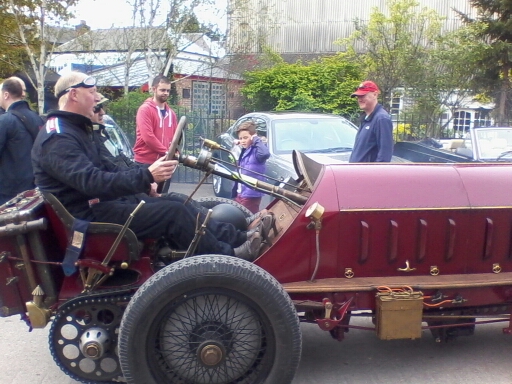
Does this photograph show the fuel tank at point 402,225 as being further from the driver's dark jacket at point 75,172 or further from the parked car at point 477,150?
the parked car at point 477,150

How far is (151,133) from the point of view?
6.62 m

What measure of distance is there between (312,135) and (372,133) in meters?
2.53

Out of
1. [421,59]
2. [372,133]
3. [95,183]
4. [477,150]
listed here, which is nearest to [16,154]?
[95,183]

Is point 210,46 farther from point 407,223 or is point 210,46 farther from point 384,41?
point 407,223

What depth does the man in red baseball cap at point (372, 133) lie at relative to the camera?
6059 millimetres

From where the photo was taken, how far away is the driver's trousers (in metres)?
3.72

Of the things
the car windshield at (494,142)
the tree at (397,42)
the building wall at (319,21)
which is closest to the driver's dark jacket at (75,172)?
the car windshield at (494,142)

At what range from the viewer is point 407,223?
3.84 metres

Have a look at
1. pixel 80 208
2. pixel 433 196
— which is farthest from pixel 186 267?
pixel 433 196

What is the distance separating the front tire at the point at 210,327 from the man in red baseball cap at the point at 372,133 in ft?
9.89

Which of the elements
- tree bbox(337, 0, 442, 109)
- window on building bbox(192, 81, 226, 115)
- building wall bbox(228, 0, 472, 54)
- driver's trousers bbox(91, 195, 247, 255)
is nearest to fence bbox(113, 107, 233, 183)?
tree bbox(337, 0, 442, 109)

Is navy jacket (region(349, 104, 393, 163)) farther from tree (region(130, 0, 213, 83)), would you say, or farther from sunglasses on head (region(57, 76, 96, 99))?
tree (region(130, 0, 213, 83))

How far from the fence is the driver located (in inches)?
350

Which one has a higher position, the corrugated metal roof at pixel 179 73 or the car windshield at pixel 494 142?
the corrugated metal roof at pixel 179 73
